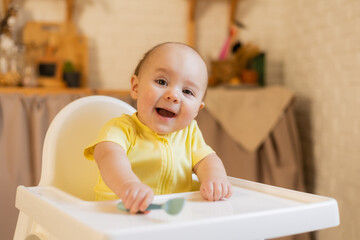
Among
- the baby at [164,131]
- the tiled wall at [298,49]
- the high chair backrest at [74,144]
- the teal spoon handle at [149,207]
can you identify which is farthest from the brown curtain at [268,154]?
the teal spoon handle at [149,207]

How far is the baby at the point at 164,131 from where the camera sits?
972mm

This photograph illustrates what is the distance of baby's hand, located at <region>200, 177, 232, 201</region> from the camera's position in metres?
0.88

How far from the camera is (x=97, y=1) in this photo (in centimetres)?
266

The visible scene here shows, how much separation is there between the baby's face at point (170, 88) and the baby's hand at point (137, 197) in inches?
10.2

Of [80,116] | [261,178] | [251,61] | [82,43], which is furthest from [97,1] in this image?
[80,116]

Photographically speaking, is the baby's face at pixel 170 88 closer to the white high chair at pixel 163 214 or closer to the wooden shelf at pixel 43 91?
the white high chair at pixel 163 214

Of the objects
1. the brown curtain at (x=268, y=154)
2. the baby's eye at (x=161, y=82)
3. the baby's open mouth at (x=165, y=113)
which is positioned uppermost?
the baby's eye at (x=161, y=82)

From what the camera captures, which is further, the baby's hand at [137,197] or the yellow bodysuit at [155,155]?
the yellow bodysuit at [155,155]

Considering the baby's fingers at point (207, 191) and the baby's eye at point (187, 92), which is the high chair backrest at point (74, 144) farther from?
the baby's fingers at point (207, 191)

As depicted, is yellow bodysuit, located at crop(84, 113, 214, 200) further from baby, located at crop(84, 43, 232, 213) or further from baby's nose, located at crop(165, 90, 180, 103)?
baby's nose, located at crop(165, 90, 180, 103)

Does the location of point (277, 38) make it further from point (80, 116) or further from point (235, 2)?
point (80, 116)

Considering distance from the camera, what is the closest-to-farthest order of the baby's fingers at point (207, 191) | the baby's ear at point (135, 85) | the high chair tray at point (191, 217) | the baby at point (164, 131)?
1. the high chair tray at point (191, 217)
2. the baby's fingers at point (207, 191)
3. the baby at point (164, 131)
4. the baby's ear at point (135, 85)

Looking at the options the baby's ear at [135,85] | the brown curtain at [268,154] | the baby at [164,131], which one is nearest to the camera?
the baby at [164,131]

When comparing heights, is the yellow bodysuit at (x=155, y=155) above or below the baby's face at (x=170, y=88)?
below
